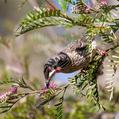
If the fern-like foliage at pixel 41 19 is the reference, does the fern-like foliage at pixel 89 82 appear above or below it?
below

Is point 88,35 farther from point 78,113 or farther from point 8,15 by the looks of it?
point 8,15

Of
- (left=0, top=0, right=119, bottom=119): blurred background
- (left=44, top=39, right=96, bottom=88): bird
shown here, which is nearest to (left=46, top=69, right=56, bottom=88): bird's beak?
(left=44, top=39, right=96, bottom=88): bird

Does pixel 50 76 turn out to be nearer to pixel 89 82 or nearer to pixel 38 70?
pixel 89 82

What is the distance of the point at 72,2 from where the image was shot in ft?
3.85

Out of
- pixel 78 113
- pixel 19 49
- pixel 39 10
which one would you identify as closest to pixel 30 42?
pixel 19 49

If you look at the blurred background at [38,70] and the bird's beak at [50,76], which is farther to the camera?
the blurred background at [38,70]

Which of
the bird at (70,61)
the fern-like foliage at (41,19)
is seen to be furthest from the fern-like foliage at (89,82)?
the fern-like foliage at (41,19)

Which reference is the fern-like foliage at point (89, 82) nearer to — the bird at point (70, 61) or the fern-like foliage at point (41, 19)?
the bird at point (70, 61)

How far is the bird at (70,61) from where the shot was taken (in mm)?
1167

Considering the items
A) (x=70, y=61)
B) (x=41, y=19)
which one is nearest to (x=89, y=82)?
(x=70, y=61)

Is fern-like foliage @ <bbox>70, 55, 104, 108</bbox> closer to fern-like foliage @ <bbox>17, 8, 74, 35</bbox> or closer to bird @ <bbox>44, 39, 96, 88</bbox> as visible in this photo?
bird @ <bbox>44, 39, 96, 88</bbox>

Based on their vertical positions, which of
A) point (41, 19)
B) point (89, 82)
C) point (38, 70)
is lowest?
point (38, 70)

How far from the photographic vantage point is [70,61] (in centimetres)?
119

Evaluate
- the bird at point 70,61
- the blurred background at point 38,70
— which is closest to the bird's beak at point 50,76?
the bird at point 70,61
